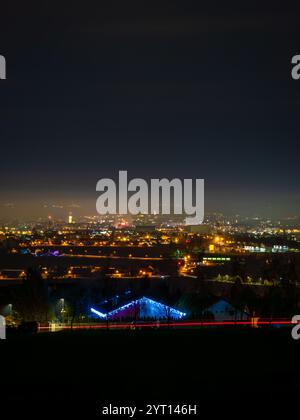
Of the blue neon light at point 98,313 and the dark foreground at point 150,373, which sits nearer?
the dark foreground at point 150,373

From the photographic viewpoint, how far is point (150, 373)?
6754mm

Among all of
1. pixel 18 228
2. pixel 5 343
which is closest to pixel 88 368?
pixel 5 343

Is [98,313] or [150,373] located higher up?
[150,373]

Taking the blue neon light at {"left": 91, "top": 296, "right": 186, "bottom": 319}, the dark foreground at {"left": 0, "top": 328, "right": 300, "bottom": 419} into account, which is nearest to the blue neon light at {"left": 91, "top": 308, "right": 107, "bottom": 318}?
the blue neon light at {"left": 91, "top": 296, "right": 186, "bottom": 319}

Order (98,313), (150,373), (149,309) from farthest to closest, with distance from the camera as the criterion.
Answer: (149,309) < (98,313) < (150,373)

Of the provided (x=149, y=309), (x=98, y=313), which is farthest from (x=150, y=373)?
(x=149, y=309)

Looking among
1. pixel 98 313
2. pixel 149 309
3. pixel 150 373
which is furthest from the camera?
pixel 149 309

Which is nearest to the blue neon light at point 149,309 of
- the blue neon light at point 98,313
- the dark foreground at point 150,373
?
the blue neon light at point 98,313

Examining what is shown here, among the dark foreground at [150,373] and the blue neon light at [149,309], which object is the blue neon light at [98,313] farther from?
the dark foreground at [150,373]

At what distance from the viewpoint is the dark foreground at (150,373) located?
547cm

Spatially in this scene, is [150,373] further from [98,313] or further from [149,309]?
[149,309]

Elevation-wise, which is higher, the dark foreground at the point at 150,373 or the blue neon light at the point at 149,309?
the dark foreground at the point at 150,373
